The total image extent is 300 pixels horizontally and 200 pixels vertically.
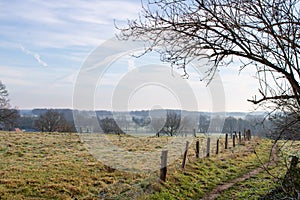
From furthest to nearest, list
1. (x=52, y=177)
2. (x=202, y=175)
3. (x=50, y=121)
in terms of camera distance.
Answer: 1. (x=50, y=121)
2. (x=202, y=175)
3. (x=52, y=177)

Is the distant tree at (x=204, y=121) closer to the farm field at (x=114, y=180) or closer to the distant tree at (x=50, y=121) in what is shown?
the farm field at (x=114, y=180)

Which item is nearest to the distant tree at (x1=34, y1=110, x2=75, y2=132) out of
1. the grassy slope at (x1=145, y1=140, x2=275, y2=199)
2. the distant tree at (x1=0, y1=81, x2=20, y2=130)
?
the distant tree at (x1=0, y1=81, x2=20, y2=130)

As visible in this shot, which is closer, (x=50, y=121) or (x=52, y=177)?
(x=52, y=177)

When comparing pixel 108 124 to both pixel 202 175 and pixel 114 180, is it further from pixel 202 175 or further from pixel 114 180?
pixel 114 180

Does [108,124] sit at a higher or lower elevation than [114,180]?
higher

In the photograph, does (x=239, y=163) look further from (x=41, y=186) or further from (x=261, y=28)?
(x=261, y=28)

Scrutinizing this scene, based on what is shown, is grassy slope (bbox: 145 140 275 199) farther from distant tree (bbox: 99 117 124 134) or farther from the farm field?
distant tree (bbox: 99 117 124 134)

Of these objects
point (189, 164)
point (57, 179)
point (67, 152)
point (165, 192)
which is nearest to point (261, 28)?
point (165, 192)

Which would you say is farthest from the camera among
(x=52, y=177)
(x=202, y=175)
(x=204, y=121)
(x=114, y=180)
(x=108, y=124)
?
(x=108, y=124)

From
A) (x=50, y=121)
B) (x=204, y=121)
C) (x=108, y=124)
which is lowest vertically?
(x=50, y=121)

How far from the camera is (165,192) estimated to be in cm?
944

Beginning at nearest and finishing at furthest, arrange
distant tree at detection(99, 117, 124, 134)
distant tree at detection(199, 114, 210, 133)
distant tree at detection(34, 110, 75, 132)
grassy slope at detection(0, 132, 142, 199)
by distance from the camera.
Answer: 1. grassy slope at detection(0, 132, 142, 199)
2. distant tree at detection(199, 114, 210, 133)
3. distant tree at detection(99, 117, 124, 134)
4. distant tree at detection(34, 110, 75, 132)

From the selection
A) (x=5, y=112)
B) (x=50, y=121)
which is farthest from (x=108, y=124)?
(x=50, y=121)

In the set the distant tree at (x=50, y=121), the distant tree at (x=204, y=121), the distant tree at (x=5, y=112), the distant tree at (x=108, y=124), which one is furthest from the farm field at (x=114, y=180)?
the distant tree at (x=50, y=121)
